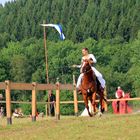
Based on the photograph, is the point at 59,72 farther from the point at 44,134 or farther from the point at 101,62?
the point at 44,134

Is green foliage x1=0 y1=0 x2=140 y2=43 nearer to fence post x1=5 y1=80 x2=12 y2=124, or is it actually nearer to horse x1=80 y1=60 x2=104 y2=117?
horse x1=80 y1=60 x2=104 y2=117

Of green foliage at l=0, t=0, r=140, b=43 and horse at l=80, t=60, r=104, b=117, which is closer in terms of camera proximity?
horse at l=80, t=60, r=104, b=117

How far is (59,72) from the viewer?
130 metres

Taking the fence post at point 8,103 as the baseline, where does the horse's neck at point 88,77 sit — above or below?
above

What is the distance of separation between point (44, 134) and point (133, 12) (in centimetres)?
16781

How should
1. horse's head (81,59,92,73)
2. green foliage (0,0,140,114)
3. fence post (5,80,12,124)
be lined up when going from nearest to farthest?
fence post (5,80,12,124), horse's head (81,59,92,73), green foliage (0,0,140,114)

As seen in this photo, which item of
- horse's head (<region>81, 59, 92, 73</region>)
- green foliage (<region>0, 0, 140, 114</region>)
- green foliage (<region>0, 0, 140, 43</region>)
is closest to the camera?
Result: horse's head (<region>81, 59, 92, 73</region>)

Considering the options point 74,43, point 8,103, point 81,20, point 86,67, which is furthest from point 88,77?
point 81,20

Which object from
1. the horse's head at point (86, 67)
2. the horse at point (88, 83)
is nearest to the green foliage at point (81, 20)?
the horse at point (88, 83)

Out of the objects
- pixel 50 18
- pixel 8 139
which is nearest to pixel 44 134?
pixel 8 139

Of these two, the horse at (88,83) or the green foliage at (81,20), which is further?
the green foliage at (81,20)

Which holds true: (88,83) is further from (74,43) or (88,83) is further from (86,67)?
(74,43)

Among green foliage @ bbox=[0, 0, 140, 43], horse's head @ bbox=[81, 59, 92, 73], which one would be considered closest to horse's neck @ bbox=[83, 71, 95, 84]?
horse's head @ bbox=[81, 59, 92, 73]

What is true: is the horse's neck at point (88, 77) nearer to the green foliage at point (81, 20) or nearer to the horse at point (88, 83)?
the horse at point (88, 83)
